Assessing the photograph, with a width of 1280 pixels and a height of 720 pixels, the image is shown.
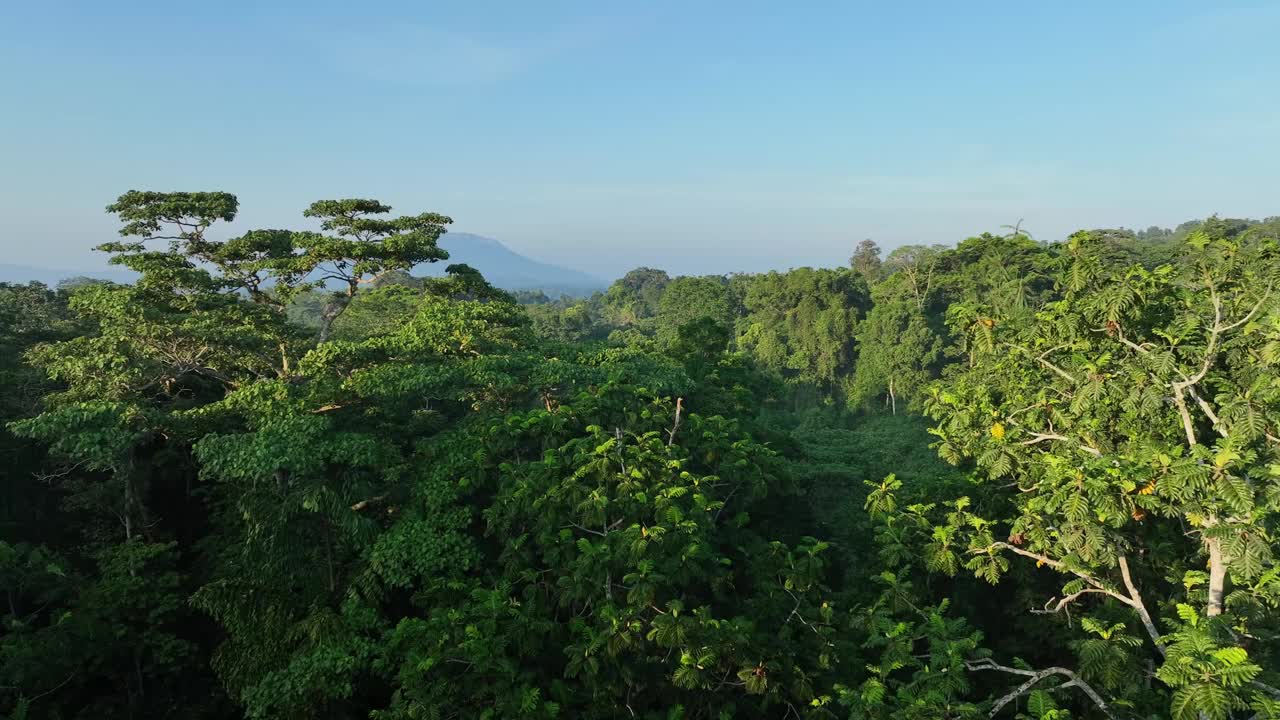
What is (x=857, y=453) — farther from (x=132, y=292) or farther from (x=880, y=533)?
(x=132, y=292)

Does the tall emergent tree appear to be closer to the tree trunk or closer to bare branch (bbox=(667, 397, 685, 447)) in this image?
the tree trunk

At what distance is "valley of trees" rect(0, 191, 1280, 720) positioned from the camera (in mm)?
5652

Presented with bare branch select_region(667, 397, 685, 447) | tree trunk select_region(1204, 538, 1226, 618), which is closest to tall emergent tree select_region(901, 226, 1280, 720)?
tree trunk select_region(1204, 538, 1226, 618)

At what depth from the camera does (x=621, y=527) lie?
7.39m

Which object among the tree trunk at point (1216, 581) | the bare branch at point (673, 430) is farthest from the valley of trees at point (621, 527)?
the bare branch at point (673, 430)

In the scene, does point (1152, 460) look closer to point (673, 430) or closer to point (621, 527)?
point (621, 527)

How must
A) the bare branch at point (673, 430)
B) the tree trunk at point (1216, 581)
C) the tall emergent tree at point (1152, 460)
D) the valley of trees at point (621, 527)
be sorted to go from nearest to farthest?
the tall emergent tree at point (1152, 460), the tree trunk at point (1216, 581), the valley of trees at point (621, 527), the bare branch at point (673, 430)

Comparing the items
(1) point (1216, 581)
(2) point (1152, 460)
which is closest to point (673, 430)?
(2) point (1152, 460)

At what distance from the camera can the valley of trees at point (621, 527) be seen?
5.65 m

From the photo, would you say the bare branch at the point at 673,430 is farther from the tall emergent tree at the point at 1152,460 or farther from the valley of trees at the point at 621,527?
the tall emergent tree at the point at 1152,460

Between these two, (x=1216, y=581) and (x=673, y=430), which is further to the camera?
(x=673, y=430)

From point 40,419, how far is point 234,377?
14.4 feet

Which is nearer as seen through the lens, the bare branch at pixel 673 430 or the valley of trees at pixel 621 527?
the valley of trees at pixel 621 527

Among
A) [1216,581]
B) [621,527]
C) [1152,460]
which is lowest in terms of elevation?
[621,527]
